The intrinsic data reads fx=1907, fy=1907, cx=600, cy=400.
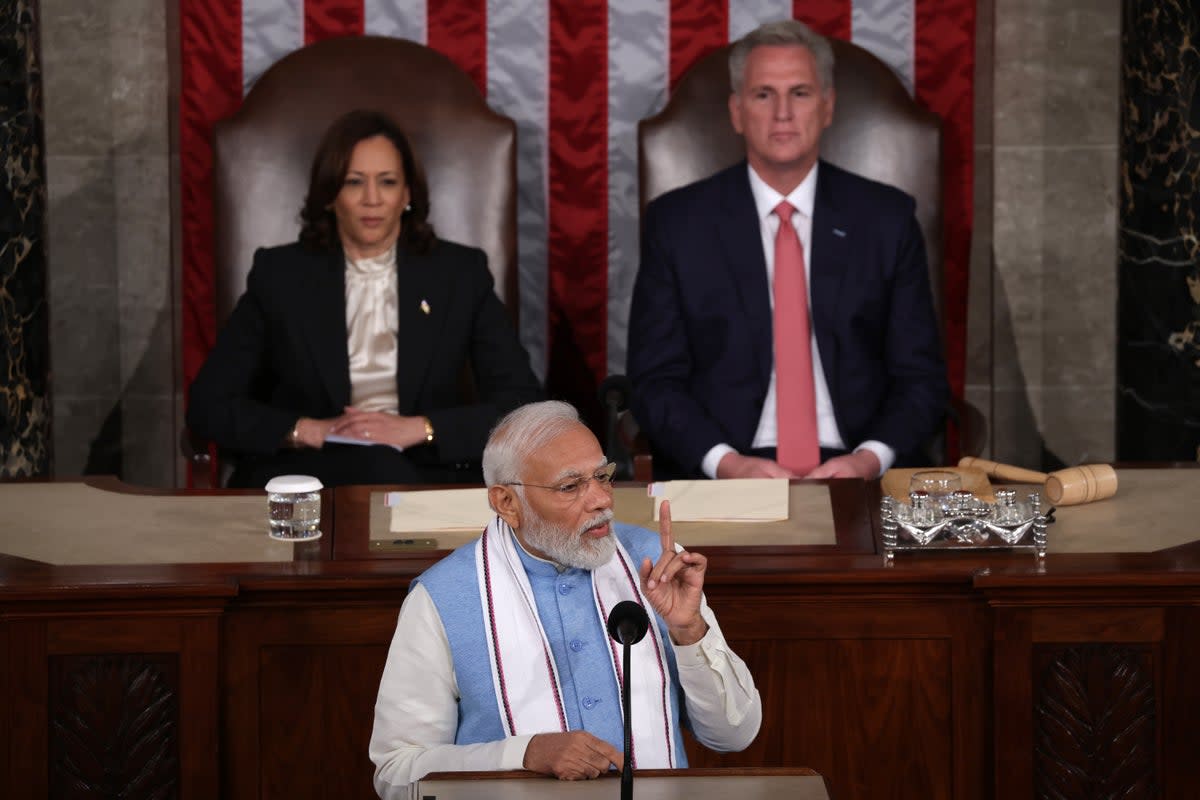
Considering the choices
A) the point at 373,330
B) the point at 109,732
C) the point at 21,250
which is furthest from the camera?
the point at 21,250

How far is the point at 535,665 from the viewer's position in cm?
271

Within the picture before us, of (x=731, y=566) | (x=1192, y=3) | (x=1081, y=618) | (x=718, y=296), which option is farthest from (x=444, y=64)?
(x=1081, y=618)

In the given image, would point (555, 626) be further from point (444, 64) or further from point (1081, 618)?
point (444, 64)

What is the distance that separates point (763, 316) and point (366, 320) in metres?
1.02

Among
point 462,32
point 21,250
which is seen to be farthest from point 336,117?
point 21,250

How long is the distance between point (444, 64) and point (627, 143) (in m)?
0.62

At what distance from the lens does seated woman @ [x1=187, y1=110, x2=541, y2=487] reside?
15.6 feet

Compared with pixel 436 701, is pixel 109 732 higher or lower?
lower

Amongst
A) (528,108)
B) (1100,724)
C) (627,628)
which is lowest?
(1100,724)

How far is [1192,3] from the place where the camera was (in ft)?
16.3

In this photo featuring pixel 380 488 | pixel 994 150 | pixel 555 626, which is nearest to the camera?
pixel 555 626

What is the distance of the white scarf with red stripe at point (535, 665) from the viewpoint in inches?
105

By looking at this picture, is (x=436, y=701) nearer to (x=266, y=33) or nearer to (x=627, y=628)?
(x=627, y=628)

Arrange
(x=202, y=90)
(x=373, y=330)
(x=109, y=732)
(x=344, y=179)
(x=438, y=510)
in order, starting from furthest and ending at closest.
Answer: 1. (x=202, y=90)
2. (x=373, y=330)
3. (x=344, y=179)
4. (x=438, y=510)
5. (x=109, y=732)
